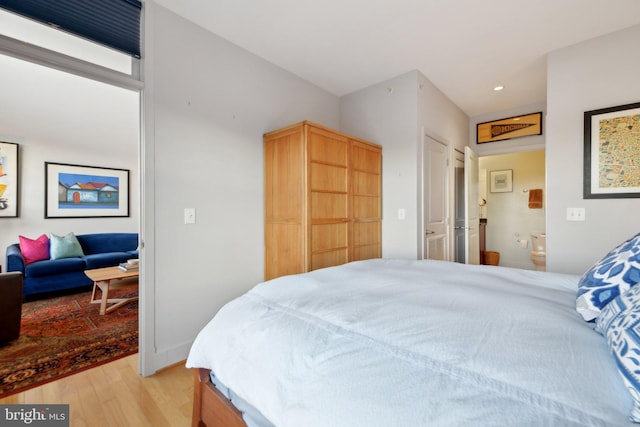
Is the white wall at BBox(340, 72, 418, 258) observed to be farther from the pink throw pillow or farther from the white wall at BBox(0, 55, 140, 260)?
the pink throw pillow

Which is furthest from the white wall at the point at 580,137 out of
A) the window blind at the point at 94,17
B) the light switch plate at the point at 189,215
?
the window blind at the point at 94,17

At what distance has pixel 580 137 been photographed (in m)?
2.38

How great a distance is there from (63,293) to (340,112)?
4451mm

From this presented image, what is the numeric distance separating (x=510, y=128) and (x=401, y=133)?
6.73 ft

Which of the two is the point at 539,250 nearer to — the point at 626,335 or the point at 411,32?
the point at 411,32

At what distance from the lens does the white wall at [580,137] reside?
2.22 meters

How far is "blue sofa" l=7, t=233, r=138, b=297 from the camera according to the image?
3355 mm

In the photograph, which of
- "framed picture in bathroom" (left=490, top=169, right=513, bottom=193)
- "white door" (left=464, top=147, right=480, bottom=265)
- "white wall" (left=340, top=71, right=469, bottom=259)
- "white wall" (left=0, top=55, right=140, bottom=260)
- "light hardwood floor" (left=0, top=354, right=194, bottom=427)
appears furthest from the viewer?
"framed picture in bathroom" (left=490, top=169, right=513, bottom=193)

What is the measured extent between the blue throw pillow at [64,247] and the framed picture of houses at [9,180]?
0.59m

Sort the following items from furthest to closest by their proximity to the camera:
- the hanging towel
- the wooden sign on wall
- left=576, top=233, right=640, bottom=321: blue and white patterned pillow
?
the hanging towel
the wooden sign on wall
left=576, top=233, right=640, bottom=321: blue and white patterned pillow

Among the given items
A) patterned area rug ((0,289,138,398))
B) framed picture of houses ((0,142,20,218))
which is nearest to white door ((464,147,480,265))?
patterned area rug ((0,289,138,398))

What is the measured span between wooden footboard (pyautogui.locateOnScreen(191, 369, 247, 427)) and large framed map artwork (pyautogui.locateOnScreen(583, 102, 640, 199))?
121 inches

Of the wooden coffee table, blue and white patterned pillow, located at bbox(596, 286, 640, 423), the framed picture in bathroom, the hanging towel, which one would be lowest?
the wooden coffee table

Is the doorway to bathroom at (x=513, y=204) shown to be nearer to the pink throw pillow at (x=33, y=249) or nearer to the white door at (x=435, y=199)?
the white door at (x=435, y=199)
